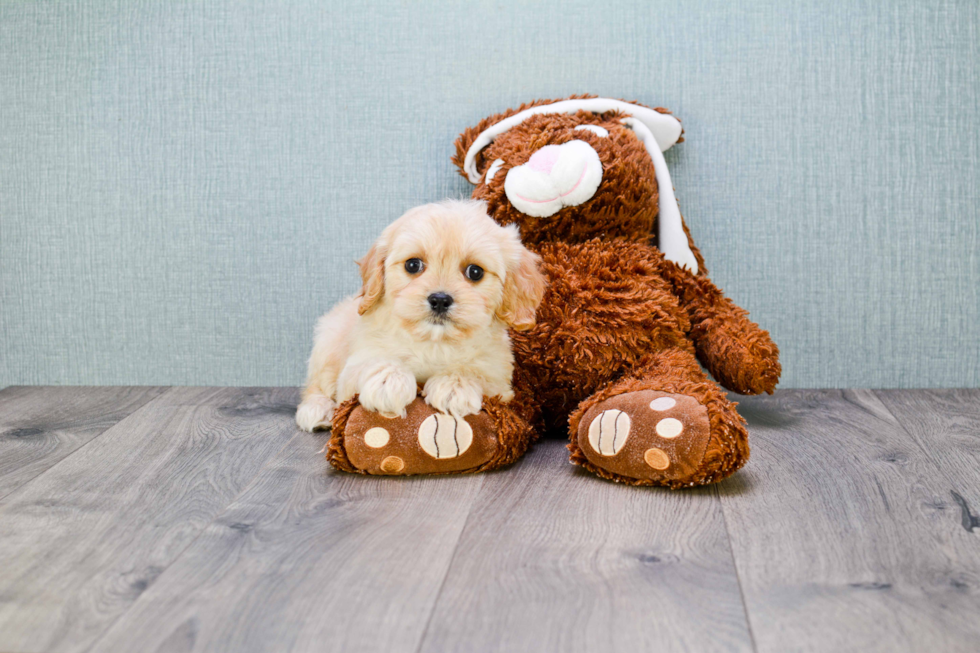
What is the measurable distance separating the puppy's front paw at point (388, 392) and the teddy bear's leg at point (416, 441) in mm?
15

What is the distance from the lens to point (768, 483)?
140 cm

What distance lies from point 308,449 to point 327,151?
0.86 m

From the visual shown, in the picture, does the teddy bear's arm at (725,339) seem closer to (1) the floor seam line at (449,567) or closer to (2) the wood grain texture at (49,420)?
(1) the floor seam line at (449,567)

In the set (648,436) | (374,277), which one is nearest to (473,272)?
(374,277)

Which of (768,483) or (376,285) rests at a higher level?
(376,285)

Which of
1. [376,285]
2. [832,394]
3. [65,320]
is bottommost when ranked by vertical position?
[832,394]

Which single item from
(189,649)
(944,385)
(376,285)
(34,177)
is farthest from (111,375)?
(944,385)

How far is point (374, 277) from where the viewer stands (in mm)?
1477

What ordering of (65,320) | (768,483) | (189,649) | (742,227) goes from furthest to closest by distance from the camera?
(65,320), (742,227), (768,483), (189,649)

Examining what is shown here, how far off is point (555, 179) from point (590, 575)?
2.84 ft

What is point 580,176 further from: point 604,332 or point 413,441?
point 413,441

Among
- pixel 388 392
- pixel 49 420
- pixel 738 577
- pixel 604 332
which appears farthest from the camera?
pixel 49 420

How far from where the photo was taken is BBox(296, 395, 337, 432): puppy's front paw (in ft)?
5.82

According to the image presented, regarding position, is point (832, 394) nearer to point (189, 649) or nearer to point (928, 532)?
point (928, 532)
